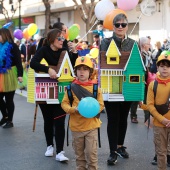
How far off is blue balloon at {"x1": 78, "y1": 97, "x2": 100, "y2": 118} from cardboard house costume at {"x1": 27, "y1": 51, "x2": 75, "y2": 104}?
120 centimetres

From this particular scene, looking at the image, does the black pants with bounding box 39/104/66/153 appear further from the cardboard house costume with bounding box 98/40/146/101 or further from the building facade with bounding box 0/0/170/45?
the building facade with bounding box 0/0/170/45

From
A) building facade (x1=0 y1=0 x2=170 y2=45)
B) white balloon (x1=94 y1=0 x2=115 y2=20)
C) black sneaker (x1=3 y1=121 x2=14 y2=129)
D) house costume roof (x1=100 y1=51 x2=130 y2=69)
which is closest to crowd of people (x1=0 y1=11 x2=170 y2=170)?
house costume roof (x1=100 y1=51 x2=130 y2=69)

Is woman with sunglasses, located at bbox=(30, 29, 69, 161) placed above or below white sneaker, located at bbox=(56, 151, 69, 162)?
above

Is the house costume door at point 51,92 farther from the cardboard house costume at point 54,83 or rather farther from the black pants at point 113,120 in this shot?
the black pants at point 113,120

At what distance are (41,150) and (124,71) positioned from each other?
1.89 metres

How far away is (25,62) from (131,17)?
9.27 m

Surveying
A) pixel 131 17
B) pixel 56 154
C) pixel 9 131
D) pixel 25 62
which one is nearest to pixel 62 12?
pixel 131 17

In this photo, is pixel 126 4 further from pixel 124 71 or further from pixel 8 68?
pixel 8 68

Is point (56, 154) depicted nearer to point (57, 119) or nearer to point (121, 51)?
point (57, 119)

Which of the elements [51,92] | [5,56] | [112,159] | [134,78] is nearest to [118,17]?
[134,78]

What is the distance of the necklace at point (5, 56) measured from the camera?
24.9 feet

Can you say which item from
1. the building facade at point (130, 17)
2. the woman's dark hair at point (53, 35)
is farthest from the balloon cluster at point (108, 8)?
the building facade at point (130, 17)

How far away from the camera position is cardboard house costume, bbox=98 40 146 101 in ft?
17.1

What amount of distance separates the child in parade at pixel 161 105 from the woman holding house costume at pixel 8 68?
12.0 feet
